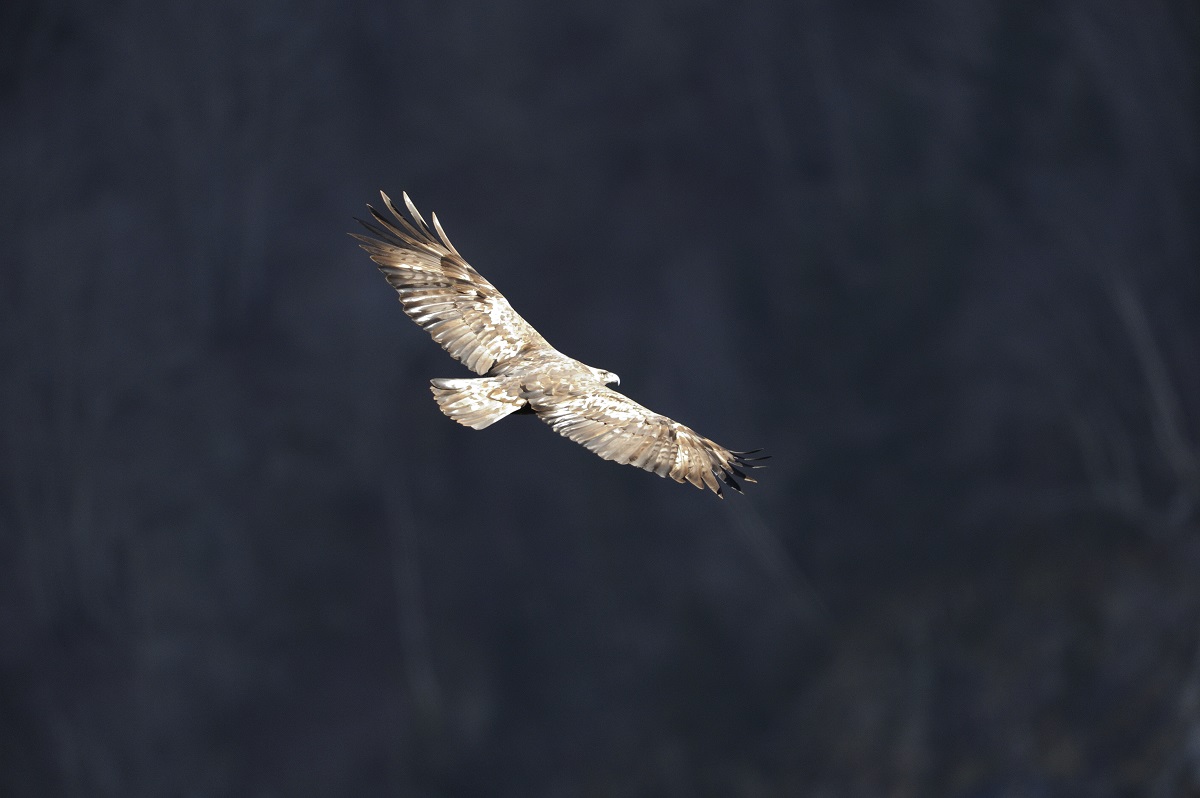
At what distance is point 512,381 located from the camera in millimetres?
15930

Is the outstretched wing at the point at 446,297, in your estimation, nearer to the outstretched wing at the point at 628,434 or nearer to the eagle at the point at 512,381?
the eagle at the point at 512,381

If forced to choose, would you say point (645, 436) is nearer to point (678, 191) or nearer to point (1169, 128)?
point (678, 191)

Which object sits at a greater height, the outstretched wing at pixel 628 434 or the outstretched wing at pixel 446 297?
the outstretched wing at pixel 446 297

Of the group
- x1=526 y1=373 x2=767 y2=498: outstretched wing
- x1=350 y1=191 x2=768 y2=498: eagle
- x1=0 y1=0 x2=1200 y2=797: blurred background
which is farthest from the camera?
x1=0 y1=0 x2=1200 y2=797: blurred background

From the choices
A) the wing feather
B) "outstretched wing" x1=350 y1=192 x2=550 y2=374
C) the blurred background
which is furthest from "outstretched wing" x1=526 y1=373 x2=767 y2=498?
the blurred background

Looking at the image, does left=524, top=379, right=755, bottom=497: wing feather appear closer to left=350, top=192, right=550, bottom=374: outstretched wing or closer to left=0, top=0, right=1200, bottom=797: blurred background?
left=350, top=192, right=550, bottom=374: outstretched wing

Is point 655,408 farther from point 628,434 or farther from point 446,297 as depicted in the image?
point 628,434

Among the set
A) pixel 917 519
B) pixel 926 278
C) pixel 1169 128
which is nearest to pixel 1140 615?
pixel 917 519

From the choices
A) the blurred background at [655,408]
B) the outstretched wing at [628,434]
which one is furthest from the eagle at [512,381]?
the blurred background at [655,408]

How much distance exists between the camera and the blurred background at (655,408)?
3531 cm

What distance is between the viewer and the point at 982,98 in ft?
119

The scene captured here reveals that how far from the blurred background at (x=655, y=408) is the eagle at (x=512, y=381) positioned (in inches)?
674

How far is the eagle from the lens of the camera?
49.7 ft

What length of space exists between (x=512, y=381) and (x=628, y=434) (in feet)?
4.47
